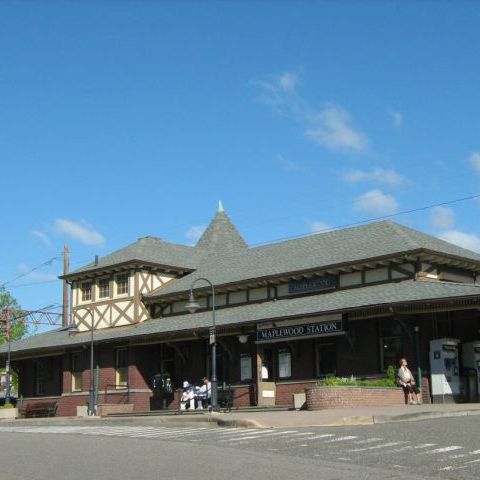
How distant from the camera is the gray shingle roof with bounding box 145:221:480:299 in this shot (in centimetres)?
3145

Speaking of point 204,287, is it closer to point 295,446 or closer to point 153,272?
point 153,272

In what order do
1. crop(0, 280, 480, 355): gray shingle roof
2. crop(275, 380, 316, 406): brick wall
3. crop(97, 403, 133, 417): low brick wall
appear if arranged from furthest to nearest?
crop(97, 403, 133, 417): low brick wall, crop(275, 380, 316, 406): brick wall, crop(0, 280, 480, 355): gray shingle roof

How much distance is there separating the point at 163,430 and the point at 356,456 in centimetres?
852

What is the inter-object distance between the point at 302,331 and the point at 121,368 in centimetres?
1150

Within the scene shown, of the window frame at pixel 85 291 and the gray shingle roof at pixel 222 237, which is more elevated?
the gray shingle roof at pixel 222 237

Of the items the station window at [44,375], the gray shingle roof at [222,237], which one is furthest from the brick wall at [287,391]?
the station window at [44,375]

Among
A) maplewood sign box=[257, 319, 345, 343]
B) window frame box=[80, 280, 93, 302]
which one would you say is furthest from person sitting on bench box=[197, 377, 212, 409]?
window frame box=[80, 280, 93, 302]

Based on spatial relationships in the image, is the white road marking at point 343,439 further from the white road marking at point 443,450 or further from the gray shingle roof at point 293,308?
the gray shingle roof at point 293,308

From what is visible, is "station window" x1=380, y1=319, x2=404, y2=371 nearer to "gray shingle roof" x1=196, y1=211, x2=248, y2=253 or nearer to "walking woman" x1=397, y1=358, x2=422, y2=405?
"walking woman" x1=397, y1=358, x2=422, y2=405

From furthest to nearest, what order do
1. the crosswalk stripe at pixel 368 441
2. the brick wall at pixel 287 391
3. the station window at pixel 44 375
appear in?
the station window at pixel 44 375
the brick wall at pixel 287 391
the crosswalk stripe at pixel 368 441

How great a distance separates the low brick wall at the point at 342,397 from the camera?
24.4 metres

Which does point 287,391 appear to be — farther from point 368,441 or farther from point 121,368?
point 368,441

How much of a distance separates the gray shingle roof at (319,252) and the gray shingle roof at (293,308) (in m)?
1.26

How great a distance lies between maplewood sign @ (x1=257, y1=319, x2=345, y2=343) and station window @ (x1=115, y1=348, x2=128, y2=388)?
9.04m
